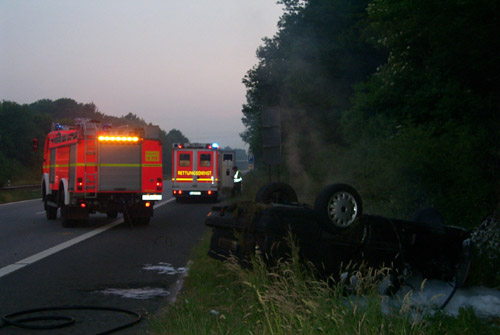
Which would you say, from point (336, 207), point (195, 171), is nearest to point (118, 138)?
point (336, 207)

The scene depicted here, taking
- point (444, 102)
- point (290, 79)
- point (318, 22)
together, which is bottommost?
point (444, 102)

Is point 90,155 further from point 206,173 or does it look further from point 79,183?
point 206,173

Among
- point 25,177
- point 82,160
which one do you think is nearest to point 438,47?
point 82,160

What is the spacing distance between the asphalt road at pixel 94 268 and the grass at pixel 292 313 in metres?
0.57

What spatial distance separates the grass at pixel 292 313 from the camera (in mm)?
4906

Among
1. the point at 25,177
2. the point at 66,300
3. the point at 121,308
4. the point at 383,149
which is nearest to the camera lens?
the point at 121,308

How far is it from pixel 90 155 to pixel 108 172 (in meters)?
0.67

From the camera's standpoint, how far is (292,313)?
16.5 ft

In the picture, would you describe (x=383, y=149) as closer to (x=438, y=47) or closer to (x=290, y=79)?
(x=438, y=47)

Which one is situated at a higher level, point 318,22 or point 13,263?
point 318,22

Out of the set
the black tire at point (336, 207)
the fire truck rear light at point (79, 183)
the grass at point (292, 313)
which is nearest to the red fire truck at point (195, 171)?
the fire truck rear light at point (79, 183)

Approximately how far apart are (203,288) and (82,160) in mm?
10132

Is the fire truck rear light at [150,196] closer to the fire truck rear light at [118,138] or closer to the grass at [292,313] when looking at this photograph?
the fire truck rear light at [118,138]

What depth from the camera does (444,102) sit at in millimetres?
14477
